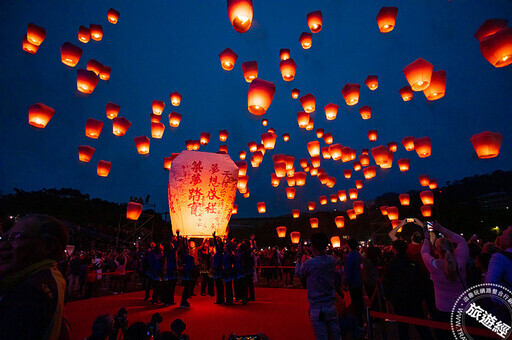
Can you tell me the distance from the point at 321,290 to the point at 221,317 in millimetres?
3826

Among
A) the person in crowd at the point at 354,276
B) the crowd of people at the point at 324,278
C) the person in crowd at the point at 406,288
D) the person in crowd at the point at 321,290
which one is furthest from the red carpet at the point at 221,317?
the person in crowd at the point at 321,290

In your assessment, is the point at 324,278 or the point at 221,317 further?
the point at 221,317

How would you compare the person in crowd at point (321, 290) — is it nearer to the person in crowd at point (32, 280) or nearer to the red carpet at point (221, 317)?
the red carpet at point (221, 317)

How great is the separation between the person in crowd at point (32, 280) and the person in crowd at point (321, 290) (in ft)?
7.00

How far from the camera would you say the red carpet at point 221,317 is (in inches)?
186

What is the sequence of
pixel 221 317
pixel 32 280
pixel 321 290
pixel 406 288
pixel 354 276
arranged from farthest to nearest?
pixel 221 317 → pixel 354 276 → pixel 406 288 → pixel 321 290 → pixel 32 280

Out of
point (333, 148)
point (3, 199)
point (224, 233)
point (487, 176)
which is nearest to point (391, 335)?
point (224, 233)

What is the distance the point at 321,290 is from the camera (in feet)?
9.16

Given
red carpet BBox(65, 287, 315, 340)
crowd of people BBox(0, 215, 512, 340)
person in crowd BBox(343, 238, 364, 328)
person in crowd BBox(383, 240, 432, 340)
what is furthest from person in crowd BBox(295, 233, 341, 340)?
person in crowd BBox(343, 238, 364, 328)

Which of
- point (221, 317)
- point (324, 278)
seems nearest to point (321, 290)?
point (324, 278)

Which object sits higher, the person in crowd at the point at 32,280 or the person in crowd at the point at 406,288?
the person in crowd at the point at 32,280

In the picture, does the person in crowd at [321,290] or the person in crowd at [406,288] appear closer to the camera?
the person in crowd at [321,290]

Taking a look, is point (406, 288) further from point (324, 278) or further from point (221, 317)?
point (221, 317)

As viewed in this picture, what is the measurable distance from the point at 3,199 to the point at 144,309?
22494 mm
